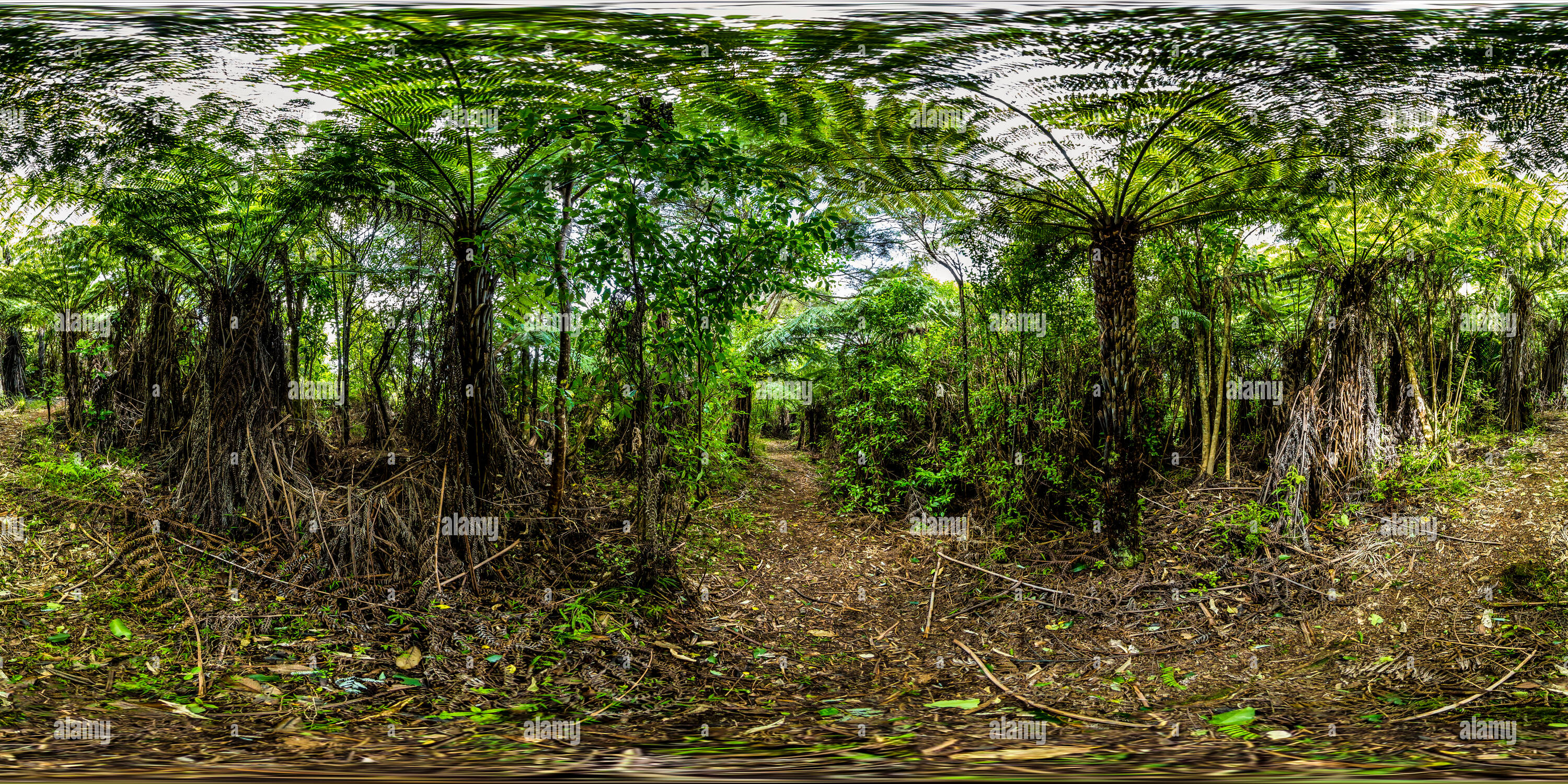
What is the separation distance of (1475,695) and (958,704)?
187cm

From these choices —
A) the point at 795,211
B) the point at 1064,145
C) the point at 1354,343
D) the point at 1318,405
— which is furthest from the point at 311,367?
the point at 1354,343

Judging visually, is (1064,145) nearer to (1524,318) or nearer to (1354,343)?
(1354,343)

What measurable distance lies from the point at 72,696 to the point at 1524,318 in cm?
826

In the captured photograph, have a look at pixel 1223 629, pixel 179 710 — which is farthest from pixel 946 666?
pixel 179 710

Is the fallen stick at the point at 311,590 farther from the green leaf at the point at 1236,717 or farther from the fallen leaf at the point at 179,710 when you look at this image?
A: the green leaf at the point at 1236,717

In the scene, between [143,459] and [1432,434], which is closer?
[143,459]

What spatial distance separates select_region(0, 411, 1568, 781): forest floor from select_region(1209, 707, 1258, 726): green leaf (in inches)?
0.9

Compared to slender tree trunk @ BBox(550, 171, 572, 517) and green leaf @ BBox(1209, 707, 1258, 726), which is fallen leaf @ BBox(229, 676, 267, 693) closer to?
slender tree trunk @ BBox(550, 171, 572, 517)

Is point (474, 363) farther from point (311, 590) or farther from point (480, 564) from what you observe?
point (311, 590)

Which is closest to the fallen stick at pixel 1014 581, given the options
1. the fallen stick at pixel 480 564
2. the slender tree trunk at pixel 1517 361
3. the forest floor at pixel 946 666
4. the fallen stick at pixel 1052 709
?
the forest floor at pixel 946 666

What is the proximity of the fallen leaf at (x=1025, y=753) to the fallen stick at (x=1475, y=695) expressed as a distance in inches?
50.6

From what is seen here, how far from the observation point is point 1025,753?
195 centimetres

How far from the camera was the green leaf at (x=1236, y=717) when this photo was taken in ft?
7.48

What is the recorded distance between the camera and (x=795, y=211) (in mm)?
3467
